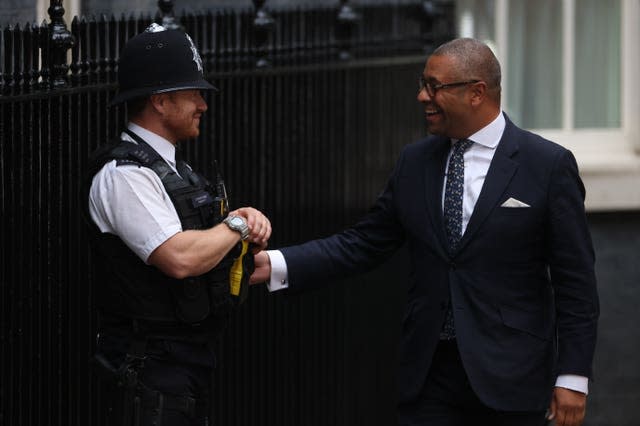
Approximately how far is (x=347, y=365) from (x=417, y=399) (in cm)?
199

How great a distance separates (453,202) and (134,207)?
1408mm

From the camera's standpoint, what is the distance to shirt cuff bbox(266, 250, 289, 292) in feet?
19.7

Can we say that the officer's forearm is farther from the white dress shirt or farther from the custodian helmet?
the white dress shirt

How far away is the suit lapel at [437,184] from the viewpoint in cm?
574

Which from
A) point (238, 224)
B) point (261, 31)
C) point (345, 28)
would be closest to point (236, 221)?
point (238, 224)

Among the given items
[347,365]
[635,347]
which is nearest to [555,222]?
[347,365]

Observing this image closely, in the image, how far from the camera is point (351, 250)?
616 centimetres

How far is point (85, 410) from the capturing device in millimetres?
5707

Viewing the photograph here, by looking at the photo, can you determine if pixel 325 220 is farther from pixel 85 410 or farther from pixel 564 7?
pixel 564 7

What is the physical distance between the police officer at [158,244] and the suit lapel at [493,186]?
0.91 meters

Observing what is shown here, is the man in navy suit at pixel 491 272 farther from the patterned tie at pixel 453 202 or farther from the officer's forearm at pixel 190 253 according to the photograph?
the officer's forearm at pixel 190 253

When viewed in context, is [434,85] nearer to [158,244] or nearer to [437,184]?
[437,184]

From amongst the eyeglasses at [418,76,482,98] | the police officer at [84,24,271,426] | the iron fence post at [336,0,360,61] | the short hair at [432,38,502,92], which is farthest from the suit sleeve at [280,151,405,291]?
the iron fence post at [336,0,360,61]

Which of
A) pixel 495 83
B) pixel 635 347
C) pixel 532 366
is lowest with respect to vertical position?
pixel 635 347
